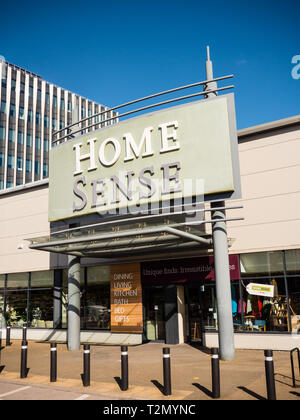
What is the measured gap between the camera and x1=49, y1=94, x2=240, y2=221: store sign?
1323 cm

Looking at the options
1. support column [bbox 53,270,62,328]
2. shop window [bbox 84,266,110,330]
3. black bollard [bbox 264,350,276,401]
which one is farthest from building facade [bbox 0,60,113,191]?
black bollard [bbox 264,350,276,401]

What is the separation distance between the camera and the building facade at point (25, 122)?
6456cm

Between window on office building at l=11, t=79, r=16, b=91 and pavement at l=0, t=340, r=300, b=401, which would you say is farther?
window on office building at l=11, t=79, r=16, b=91

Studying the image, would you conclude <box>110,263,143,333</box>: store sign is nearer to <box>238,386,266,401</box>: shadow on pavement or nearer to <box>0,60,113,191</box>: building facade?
<box>238,386,266,401</box>: shadow on pavement

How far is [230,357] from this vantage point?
12547 mm

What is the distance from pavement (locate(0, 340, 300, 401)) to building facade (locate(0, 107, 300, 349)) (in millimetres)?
1389

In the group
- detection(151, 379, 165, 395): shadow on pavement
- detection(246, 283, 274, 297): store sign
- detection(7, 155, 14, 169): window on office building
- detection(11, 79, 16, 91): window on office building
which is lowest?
detection(151, 379, 165, 395): shadow on pavement

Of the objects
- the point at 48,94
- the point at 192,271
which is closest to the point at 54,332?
the point at 192,271

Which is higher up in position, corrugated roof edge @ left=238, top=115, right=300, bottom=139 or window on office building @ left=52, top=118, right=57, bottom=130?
window on office building @ left=52, top=118, right=57, bottom=130

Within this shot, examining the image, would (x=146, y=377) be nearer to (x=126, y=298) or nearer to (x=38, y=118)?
(x=126, y=298)

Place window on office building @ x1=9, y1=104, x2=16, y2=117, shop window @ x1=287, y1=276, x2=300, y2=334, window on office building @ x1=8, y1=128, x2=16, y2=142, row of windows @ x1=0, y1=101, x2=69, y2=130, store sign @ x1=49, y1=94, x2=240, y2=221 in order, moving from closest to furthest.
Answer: store sign @ x1=49, y1=94, x2=240, y2=221
shop window @ x1=287, y1=276, x2=300, y2=334
row of windows @ x1=0, y1=101, x2=69, y2=130
window on office building @ x1=8, y1=128, x2=16, y2=142
window on office building @ x1=9, y1=104, x2=16, y2=117

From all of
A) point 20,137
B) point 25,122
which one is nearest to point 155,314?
point 20,137

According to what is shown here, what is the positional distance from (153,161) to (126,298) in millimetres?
7167

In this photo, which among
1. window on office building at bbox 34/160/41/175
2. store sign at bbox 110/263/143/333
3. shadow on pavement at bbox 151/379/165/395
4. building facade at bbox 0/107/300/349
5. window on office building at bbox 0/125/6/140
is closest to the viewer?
shadow on pavement at bbox 151/379/165/395
